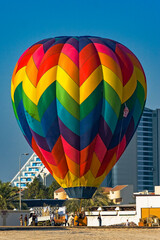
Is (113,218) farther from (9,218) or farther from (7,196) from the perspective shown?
(7,196)

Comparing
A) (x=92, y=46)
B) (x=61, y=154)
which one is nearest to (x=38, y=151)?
A: (x=61, y=154)

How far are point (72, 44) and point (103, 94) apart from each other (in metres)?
5.06

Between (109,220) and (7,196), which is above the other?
(7,196)

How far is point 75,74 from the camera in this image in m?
51.3

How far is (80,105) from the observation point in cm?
5125

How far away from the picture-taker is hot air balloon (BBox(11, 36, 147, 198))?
51.3m

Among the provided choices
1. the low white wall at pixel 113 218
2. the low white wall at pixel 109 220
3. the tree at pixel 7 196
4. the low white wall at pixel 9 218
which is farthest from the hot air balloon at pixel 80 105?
the tree at pixel 7 196

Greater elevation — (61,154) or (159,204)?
(61,154)

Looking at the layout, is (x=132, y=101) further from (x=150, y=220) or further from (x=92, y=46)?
(x=150, y=220)

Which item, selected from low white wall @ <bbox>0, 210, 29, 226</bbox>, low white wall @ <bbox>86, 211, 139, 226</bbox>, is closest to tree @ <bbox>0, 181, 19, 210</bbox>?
low white wall @ <bbox>86, 211, 139, 226</bbox>

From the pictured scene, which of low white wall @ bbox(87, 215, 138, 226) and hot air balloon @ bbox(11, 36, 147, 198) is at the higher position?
hot air balloon @ bbox(11, 36, 147, 198)

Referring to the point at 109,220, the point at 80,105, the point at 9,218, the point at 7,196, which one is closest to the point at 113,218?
the point at 109,220

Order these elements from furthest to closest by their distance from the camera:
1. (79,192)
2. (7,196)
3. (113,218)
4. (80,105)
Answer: (7,196) < (113,218) < (79,192) < (80,105)

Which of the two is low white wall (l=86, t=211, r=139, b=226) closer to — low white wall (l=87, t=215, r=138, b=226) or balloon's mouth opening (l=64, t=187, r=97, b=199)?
low white wall (l=87, t=215, r=138, b=226)
